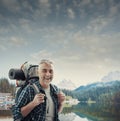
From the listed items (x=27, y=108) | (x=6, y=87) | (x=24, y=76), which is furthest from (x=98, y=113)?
(x=27, y=108)

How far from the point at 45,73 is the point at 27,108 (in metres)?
0.30

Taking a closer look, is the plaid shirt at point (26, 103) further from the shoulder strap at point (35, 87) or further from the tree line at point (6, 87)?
the tree line at point (6, 87)

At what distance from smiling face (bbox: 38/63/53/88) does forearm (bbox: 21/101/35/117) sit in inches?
8.4

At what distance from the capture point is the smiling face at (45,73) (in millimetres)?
2953

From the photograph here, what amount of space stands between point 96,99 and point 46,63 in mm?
187601

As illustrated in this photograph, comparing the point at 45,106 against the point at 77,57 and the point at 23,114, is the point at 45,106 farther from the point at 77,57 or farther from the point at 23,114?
the point at 77,57

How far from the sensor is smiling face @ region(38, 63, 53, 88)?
2.95 m

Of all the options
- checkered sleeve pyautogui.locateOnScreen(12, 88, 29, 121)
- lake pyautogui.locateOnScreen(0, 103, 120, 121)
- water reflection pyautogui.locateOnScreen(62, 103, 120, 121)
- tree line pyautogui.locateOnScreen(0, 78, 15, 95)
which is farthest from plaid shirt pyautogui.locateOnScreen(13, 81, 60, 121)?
tree line pyautogui.locateOnScreen(0, 78, 15, 95)

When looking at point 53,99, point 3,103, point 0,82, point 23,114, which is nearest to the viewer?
Result: point 23,114

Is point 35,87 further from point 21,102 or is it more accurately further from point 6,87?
point 6,87

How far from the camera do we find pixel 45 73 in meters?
2.95

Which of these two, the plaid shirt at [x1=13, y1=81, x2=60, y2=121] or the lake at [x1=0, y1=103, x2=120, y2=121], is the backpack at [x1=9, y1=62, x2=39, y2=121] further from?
the lake at [x1=0, y1=103, x2=120, y2=121]

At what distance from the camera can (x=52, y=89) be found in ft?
10.3

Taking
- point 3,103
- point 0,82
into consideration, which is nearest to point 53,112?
point 3,103
